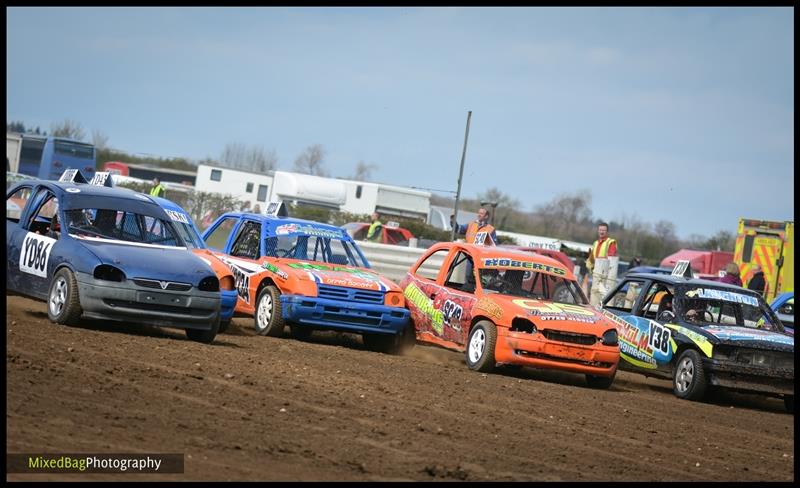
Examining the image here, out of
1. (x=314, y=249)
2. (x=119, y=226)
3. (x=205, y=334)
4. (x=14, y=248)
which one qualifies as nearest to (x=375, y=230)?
(x=314, y=249)

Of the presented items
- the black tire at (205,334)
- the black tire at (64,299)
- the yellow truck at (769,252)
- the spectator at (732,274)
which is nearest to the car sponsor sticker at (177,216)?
the black tire at (205,334)

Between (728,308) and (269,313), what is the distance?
5.67 m

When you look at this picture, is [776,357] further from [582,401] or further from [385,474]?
[385,474]

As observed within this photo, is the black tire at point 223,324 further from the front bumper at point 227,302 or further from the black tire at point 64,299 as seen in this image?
the black tire at point 64,299

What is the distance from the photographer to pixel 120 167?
69625 mm

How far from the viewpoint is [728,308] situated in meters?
13.9

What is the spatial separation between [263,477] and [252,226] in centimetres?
881

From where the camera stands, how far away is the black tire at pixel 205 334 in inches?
450

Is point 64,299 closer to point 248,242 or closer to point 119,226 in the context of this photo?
point 119,226

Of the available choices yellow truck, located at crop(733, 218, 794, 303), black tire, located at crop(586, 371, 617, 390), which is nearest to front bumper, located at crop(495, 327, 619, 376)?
black tire, located at crop(586, 371, 617, 390)

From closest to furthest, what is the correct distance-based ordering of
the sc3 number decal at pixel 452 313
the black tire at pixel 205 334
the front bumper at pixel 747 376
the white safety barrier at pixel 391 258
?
the black tire at pixel 205 334 < the front bumper at pixel 747 376 < the sc3 number decal at pixel 452 313 < the white safety barrier at pixel 391 258

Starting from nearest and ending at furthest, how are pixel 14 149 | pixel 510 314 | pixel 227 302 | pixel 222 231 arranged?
pixel 227 302, pixel 510 314, pixel 222 231, pixel 14 149

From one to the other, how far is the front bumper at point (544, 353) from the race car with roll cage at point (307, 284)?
1.83m

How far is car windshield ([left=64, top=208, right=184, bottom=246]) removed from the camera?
1185cm
